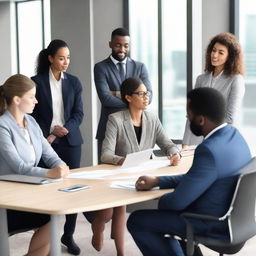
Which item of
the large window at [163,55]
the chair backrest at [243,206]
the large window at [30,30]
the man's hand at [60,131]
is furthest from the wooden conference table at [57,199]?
the large window at [30,30]

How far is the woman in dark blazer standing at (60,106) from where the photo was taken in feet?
16.5

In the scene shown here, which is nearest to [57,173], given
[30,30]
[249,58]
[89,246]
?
[89,246]

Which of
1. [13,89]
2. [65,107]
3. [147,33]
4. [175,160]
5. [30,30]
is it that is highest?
[30,30]

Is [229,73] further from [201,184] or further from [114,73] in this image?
[201,184]

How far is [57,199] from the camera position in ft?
10.6

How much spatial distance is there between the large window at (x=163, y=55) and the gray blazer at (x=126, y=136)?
3.28m

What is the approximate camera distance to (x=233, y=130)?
11.1ft

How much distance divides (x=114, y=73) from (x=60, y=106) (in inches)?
27.3

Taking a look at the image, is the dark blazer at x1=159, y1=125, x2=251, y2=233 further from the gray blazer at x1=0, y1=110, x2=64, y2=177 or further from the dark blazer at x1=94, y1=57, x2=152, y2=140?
the dark blazer at x1=94, y1=57, x2=152, y2=140

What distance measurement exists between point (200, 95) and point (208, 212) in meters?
0.66

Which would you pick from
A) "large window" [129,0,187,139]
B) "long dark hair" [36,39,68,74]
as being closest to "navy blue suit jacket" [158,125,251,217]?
"long dark hair" [36,39,68,74]

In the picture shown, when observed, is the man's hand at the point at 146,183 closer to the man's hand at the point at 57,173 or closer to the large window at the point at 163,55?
the man's hand at the point at 57,173

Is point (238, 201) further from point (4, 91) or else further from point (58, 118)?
point (58, 118)

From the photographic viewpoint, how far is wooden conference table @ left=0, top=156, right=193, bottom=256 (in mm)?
3076
